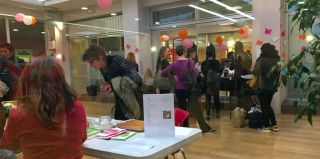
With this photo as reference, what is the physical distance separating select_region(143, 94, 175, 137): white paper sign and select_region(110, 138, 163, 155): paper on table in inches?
3.3

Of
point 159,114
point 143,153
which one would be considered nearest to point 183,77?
point 159,114

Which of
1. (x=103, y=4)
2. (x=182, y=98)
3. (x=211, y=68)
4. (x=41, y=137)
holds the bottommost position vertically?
(x=182, y=98)

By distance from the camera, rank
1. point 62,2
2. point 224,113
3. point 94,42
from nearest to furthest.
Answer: point 62,2, point 94,42, point 224,113

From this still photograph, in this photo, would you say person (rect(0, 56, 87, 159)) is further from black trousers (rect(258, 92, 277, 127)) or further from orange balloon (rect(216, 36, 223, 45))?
black trousers (rect(258, 92, 277, 127))

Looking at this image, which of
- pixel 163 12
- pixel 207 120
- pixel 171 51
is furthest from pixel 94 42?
pixel 207 120

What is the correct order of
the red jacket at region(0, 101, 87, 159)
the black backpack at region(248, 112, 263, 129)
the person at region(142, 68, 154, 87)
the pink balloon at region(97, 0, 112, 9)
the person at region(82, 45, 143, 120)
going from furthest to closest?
the black backpack at region(248, 112, 263, 129) < the person at region(142, 68, 154, 87) < the pink balloon at region(97, 0, 112, 9) < the person at region(82, 45, 143, 120) < the red jacket at region(0, 101, 87, 159)

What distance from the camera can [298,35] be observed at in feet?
9.86

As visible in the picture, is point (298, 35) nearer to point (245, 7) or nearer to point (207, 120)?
point (245, 7)

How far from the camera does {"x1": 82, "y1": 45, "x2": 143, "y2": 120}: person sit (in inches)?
88.6

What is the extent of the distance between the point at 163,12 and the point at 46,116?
294cm

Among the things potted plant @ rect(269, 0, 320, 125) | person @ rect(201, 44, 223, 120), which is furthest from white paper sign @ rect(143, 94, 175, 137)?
person @ rect(201, 44, 223, 120)

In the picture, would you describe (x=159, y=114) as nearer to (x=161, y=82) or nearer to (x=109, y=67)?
(x=109, y=67)

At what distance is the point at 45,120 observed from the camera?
1.13 meters

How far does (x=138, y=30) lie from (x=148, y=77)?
0.67m
